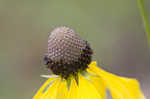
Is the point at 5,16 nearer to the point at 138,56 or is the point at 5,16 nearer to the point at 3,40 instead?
the point at 3,40

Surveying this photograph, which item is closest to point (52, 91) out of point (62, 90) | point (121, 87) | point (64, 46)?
point (62, 90)

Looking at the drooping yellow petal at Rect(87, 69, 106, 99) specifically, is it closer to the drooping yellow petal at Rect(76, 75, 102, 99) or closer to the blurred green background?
the drooping yellow petal at Rect(76, 75, 102, 99)

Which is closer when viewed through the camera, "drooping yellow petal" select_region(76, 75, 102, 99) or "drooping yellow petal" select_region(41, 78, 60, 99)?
"drooping yellow petal" select_region(76, 75, 102, 99)

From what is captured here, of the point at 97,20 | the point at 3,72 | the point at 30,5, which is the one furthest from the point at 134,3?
the point at 3,72

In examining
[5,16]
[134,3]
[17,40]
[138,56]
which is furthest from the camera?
[5,16]

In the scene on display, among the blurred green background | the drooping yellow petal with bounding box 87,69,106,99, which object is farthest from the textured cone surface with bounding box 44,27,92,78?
the blurred green background

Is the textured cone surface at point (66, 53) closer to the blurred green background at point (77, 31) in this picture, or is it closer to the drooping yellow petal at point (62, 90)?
the drooping yellow petal at point (62, 90)

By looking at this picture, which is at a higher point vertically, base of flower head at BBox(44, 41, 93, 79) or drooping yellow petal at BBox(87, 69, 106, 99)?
base of flower head at BBox(44, 41, 93, 79)
